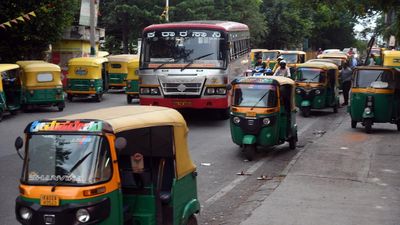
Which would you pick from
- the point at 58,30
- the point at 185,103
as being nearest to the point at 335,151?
the point at 185,103

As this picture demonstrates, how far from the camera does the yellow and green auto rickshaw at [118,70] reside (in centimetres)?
2889

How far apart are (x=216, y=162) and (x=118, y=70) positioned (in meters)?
17.2

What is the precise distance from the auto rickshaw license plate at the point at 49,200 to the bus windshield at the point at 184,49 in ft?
40.0

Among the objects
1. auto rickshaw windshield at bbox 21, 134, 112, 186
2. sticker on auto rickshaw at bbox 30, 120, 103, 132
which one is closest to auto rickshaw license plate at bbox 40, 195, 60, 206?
auto rickshaw windshield at bbox 21, 134, 112, 186

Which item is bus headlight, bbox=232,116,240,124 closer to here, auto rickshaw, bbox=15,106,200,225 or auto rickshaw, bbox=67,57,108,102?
auto rickshaw, bbox=15,106,200,225

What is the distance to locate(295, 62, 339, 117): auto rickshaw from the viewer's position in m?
21.0

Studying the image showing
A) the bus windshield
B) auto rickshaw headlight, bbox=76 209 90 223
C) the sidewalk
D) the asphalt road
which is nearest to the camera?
auto rickshaw headlight, bbox=76 209 90 223

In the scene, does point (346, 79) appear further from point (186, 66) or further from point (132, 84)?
point (186, 66)

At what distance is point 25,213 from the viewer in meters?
5.50

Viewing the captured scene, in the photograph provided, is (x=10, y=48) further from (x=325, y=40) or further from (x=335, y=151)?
(x=325, y=40)

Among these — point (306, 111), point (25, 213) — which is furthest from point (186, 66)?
point (25, 213)

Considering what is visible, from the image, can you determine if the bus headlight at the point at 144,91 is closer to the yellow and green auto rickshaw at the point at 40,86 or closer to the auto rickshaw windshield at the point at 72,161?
the yellow and green auto rickshaw at the point at 40,86

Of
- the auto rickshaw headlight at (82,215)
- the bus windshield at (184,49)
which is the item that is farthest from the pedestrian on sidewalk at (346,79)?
the auto rickshaw headlight at (82,215)

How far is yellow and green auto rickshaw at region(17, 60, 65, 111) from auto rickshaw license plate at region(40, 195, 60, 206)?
1687cm
